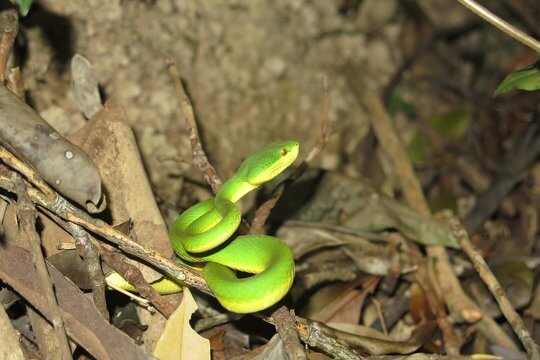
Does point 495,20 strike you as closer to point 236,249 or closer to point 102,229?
point 236,249

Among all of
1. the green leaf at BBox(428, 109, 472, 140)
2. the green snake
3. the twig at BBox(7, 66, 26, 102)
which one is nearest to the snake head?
the green snake

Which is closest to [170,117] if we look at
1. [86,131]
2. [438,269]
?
[86,131]

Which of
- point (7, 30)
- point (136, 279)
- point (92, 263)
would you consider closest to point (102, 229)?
point (92, 263)

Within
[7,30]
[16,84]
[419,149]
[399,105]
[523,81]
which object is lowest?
[419,149]

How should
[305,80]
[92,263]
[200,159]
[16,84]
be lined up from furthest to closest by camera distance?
[305,80]
[200,159]
[16,84]
[92,263]

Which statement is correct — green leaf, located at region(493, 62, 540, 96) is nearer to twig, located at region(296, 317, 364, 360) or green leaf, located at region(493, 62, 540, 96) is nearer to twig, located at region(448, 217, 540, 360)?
twig, located at region(448, 217, 540, 360)

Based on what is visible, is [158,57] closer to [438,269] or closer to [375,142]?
[375,142]
